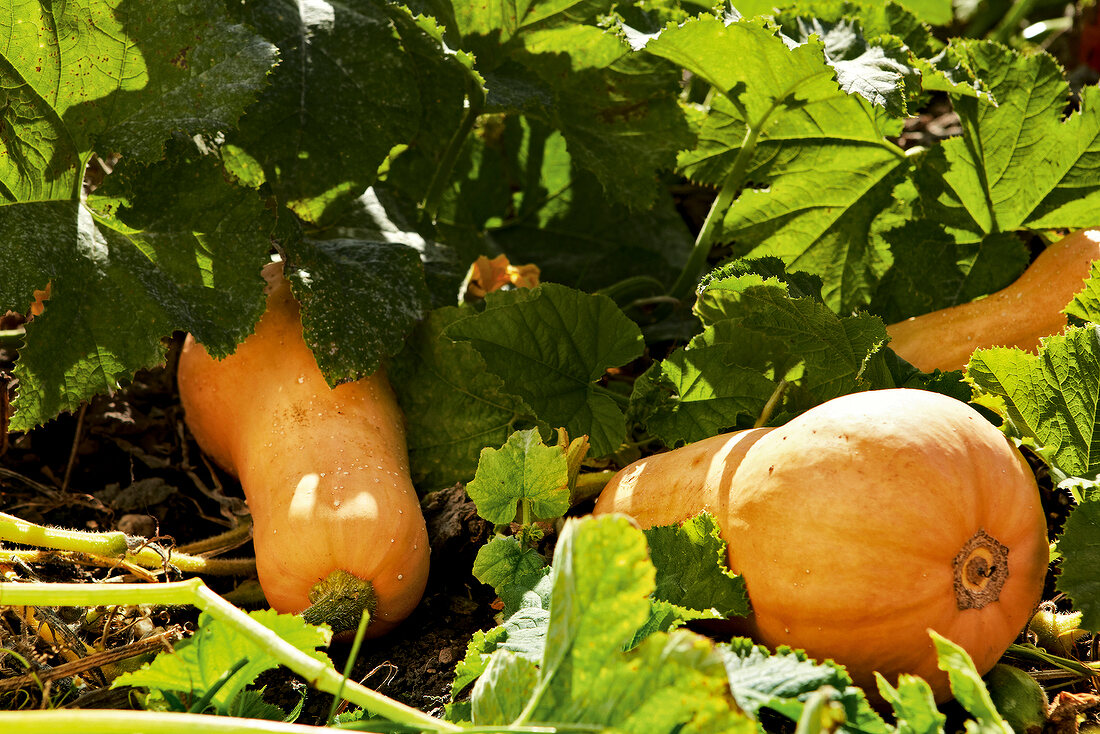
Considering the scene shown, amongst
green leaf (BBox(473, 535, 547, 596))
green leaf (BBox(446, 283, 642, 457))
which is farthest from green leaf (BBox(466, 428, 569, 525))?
green leaf (BBox(446, 283, 642, 457))

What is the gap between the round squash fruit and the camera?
1.17 metres

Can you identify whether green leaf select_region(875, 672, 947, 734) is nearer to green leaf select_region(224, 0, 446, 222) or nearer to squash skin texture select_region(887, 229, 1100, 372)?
squash skin texture select_region(887, 229, 1100, 372)

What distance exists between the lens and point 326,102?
1.80m

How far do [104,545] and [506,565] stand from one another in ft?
2.17

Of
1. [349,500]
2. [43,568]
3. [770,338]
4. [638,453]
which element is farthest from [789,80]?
[43,568]

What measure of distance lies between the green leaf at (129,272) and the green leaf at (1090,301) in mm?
1377

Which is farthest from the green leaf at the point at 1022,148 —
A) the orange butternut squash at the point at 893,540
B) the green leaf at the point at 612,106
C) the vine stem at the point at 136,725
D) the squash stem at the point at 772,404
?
the vine stem at the point at 136,725

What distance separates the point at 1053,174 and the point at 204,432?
1.77 meters

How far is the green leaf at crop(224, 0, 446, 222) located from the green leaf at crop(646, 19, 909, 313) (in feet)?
1.75

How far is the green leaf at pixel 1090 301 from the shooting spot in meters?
1.53

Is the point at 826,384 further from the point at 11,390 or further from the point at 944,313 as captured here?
the point at 11,390

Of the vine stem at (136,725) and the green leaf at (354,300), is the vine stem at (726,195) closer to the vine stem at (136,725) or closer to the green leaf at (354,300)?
the green leaf at (354,300)

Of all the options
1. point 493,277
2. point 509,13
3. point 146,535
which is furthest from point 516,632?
point 509,13

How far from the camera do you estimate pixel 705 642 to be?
90cm
